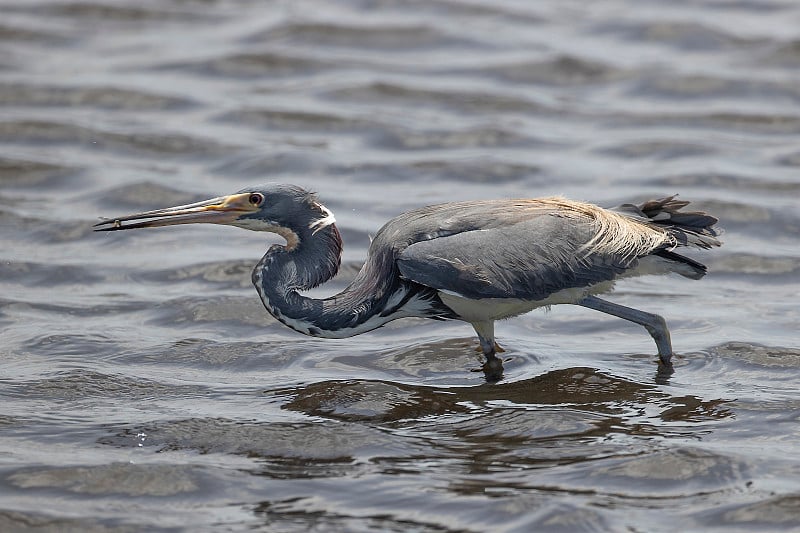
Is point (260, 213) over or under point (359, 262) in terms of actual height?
over

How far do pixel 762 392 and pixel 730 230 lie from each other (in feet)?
11.4

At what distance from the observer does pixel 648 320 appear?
28.6 ft

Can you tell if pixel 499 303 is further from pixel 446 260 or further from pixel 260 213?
pixel 260 213

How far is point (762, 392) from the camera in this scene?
820 centimetres

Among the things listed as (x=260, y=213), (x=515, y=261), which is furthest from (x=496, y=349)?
(x=260, y=213)

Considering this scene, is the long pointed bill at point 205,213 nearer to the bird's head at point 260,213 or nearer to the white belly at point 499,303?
the bird's head at point 260,213

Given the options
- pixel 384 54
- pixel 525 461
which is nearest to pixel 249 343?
pixel 525 461

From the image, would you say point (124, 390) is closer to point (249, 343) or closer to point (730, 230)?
point (249, 343)

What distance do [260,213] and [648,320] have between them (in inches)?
101

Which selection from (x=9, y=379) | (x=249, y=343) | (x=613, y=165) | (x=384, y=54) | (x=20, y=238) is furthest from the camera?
(x=384, y=54)

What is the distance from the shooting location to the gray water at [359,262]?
6887 mm

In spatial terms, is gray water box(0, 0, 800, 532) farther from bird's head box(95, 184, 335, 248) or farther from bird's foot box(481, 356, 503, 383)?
bird's head box(95, 184, 335, 248)

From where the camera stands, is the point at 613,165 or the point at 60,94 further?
the point at 60,94

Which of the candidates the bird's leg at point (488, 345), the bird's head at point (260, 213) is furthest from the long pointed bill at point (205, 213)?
the bird's leg at point (488, 345)
